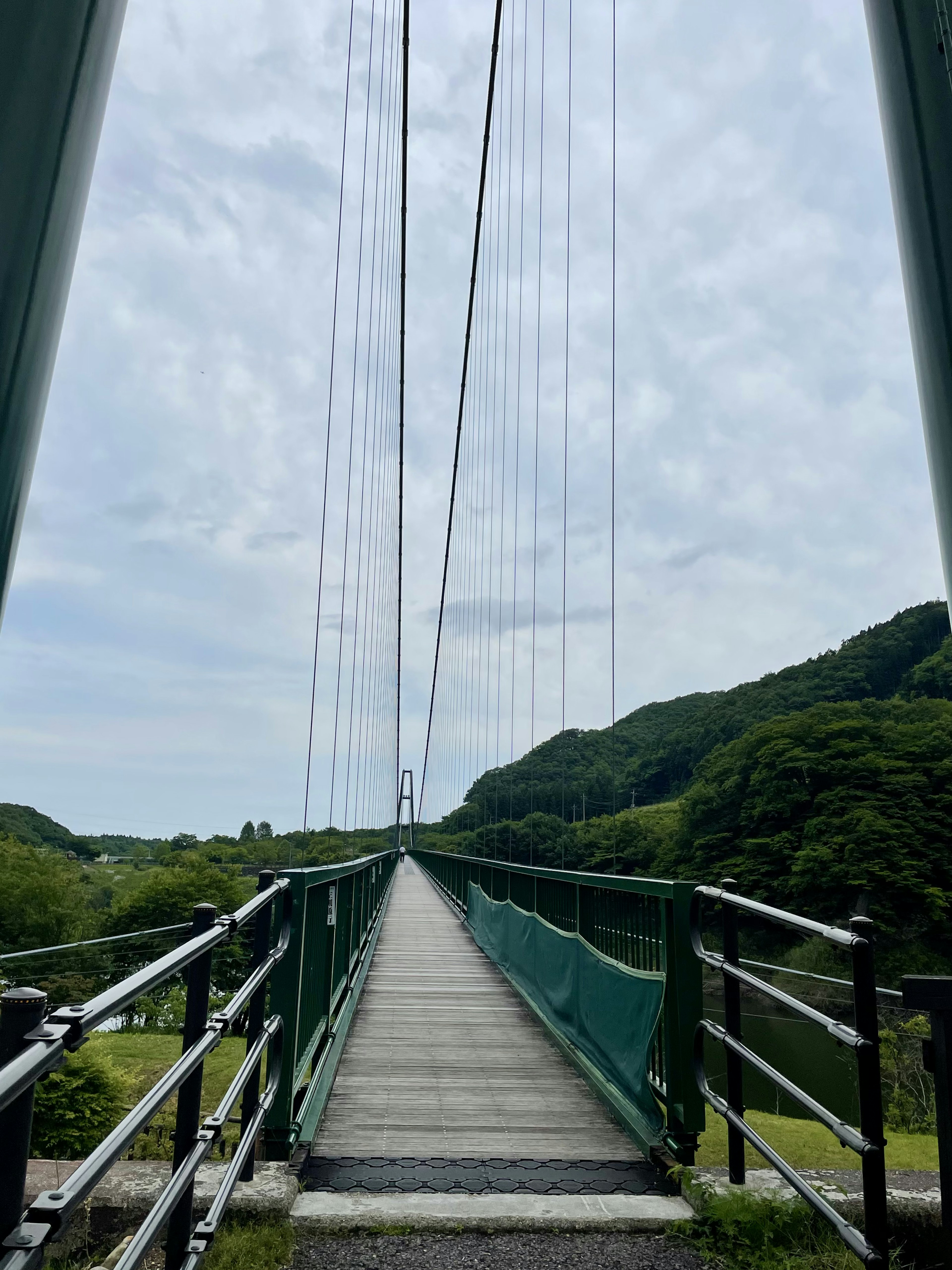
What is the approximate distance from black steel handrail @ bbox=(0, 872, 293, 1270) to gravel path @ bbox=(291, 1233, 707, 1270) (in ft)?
1.04

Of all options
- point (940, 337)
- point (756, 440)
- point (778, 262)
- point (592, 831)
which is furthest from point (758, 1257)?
point (756, 440)

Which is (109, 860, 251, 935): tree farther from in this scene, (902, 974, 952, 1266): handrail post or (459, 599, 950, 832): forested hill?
(902, 974, 952, 1266): handrail post

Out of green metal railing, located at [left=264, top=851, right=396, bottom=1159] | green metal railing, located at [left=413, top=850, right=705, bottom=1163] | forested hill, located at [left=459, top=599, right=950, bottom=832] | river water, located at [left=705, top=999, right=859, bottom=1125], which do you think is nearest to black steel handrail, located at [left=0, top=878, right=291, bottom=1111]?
green metal railing, located at [left=264, top=851, right=396, bottom=1159]

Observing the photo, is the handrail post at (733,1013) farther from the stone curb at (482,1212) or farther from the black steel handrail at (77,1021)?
the black steel handrail at (77,1021)

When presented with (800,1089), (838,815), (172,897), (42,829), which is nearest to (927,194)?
(800,1089)

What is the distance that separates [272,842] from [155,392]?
9245 millimetres

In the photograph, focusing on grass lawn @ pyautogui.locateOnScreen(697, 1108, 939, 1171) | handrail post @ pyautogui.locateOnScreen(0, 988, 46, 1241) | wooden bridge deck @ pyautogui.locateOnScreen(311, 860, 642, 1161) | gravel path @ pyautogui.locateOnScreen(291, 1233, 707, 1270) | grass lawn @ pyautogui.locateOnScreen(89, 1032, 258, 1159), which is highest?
handrail post @ pyautogui.locateOnScreen(0, 988, 46, 1241)

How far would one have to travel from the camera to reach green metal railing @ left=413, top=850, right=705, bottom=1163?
2820mm

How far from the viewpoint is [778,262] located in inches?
1351

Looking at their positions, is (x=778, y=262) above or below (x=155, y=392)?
above

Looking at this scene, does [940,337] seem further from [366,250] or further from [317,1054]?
[366,250]

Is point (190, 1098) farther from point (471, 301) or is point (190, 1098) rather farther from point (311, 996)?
point (471, 301)

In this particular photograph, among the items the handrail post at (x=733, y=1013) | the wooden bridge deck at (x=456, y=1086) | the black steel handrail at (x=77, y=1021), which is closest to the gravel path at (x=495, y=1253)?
the handrail post at (x=733, y=1013)

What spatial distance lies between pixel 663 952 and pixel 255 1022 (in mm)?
1377
